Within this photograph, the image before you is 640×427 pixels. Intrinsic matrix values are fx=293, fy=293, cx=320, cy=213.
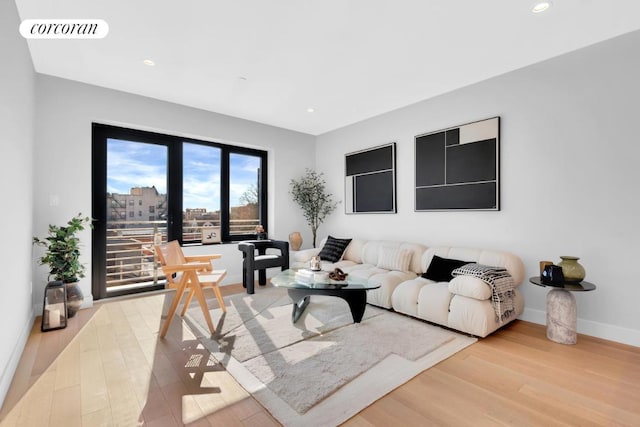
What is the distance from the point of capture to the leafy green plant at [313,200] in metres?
5.50

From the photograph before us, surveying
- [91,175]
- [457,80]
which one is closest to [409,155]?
[457,80]

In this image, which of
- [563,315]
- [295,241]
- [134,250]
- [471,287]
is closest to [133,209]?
[134,250]

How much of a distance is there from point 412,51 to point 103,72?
132 inches

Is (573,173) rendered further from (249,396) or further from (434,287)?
(249,396)

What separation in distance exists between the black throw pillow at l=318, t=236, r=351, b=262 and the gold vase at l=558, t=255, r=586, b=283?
107 inches

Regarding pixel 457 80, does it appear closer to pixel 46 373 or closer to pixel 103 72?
pixel 103 72

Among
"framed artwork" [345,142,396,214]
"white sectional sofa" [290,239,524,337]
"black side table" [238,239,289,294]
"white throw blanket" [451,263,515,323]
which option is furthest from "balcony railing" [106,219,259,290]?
"white throw blanket" [451,263,515,323]

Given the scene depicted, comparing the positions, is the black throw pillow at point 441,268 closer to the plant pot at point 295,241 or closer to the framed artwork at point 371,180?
the framed artwork at point 371,180

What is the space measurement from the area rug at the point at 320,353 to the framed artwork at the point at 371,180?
177 cm

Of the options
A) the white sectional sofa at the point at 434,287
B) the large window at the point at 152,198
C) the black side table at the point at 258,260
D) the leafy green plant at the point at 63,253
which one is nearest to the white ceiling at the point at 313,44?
the large window at the point at 152,198

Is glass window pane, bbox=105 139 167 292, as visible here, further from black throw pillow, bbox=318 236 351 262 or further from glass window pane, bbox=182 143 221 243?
black throw pillow, bbox=318 236 351 262

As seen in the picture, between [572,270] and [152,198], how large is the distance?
5.02m

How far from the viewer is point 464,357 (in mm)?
2344

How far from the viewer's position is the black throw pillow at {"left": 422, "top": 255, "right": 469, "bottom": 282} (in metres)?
3.20
